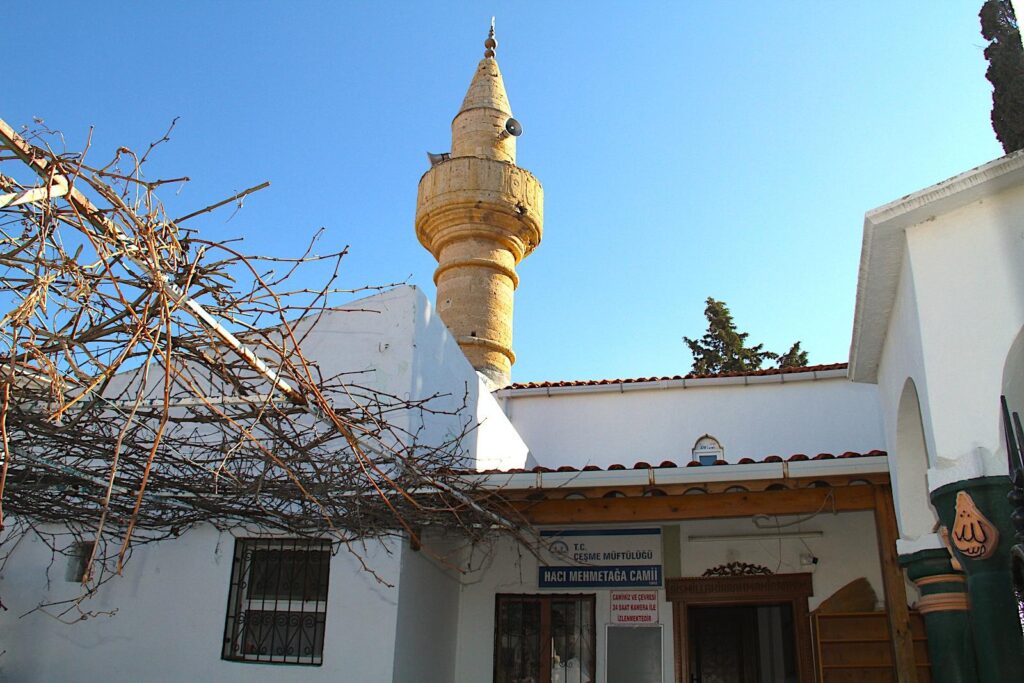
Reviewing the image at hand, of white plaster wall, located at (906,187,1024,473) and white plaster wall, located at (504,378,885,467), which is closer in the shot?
white plaster wall, located at (906,187,1024,473)

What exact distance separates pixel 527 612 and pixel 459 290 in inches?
232

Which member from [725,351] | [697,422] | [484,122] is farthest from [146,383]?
[725,351]

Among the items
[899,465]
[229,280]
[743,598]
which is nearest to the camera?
[229,280]

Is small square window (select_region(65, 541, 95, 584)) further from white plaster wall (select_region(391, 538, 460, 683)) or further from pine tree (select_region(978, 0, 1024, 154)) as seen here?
pine tree (select_region(978, 0, 1024, 154))

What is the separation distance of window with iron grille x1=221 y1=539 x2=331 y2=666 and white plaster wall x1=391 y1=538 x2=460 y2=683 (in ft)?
2.28

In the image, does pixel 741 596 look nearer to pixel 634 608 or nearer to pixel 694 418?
pixel 634 608

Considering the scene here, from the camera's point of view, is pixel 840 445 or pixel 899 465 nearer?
pixel 899 465

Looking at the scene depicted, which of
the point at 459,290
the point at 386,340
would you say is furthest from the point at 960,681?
the point at 459,290

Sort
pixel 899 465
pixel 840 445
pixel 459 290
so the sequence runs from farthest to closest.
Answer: pixel 459 290 → pixel 840 445 → pixel 899 465

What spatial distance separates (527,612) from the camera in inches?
372

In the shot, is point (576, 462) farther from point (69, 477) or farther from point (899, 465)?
point (69, 477)

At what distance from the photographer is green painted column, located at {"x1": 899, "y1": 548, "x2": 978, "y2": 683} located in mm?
5363

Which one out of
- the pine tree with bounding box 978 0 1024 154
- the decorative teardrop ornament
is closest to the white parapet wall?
the pine tree with bounding box 978 0 1024 154

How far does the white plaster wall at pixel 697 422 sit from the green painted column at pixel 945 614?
6.32 meters
